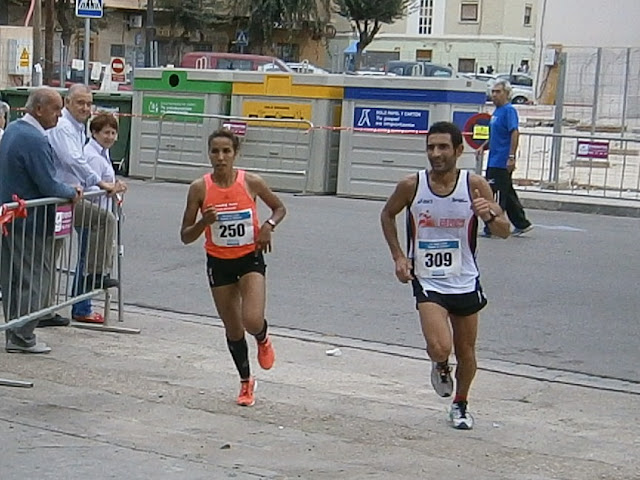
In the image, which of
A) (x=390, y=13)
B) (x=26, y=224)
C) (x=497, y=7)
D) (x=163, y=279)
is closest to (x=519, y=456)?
(x=26, y=224)

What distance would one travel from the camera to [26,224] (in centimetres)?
830

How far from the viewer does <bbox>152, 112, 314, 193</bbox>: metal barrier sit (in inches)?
732

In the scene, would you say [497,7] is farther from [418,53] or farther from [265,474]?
[265,474]

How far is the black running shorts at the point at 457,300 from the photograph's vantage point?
22.1 ft

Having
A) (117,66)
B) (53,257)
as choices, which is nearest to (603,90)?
(117,66)

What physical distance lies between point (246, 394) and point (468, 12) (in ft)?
204

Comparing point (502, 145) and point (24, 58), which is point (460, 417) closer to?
point (502, 145)

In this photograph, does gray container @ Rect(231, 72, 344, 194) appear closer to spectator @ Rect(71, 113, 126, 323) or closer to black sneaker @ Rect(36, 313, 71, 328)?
spectator @ Rect(71, 113, 126, 323)

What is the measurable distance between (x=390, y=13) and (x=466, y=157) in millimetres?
38462

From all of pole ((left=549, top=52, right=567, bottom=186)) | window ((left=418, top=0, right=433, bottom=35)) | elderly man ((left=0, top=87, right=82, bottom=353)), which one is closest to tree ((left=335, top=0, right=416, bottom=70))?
window ((left=418, top=0, right=433, bottom=35))

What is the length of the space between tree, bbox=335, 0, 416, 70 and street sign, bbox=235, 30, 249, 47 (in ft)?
14.4

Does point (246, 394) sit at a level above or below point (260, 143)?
below

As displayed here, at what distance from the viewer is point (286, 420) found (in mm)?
7020

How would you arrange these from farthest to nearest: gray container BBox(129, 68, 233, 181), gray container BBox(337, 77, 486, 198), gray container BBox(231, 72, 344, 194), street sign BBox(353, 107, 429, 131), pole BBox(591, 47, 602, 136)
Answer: pole BBox(591, 47, 602, 136)
gray container BBox(129, 68, 233, 181)
gray container BBox(231, 72, 344, 194)
street sign BBox(353, 107, 429, 131)
gray container BBox(337, 77, 486, 198)
